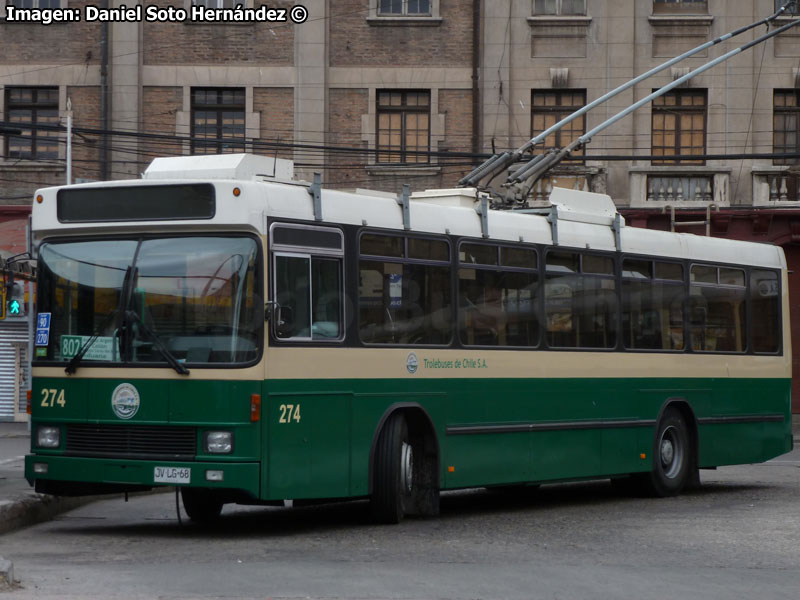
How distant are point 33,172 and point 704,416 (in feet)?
60.7

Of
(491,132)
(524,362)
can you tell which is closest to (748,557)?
Answer: (524,362)

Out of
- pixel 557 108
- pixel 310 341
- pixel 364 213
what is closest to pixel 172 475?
pixel 310 341

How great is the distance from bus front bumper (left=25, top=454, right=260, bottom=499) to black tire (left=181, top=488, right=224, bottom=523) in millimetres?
1126

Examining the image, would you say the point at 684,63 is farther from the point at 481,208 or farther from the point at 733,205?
the point at 481,208

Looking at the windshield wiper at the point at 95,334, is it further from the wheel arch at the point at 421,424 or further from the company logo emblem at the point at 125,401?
the wheel arch at the point at 421,424

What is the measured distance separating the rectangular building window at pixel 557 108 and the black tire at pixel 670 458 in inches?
608

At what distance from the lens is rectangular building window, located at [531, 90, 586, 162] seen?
32.2 m

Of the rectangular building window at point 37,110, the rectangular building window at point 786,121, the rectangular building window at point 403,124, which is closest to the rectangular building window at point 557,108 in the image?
the rectangular building window at point 403,124

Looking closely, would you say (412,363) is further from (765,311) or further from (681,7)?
(681,7)

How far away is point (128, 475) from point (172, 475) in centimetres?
39

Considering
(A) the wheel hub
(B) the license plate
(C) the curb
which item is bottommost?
(C) the curb

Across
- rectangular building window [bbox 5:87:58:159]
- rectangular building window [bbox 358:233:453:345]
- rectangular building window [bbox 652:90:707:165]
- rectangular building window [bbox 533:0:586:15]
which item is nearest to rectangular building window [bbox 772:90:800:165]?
rectangular building window [bbox 652:90:707:165]

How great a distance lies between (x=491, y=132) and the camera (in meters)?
32.1

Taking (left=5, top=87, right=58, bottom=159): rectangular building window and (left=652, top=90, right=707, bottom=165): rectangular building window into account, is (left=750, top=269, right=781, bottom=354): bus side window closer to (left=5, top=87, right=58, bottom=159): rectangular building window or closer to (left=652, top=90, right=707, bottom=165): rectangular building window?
(left=652, top=90, right=707, bottom=165): rectangular building window
